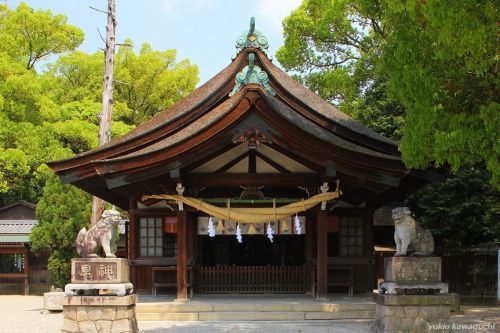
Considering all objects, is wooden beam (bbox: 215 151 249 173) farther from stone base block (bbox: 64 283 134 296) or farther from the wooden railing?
stone base block (bbox: 64 283 134 296)

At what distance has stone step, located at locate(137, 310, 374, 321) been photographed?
12.6m

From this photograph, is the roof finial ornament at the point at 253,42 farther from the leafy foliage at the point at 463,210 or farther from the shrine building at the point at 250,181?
the leafy foliage at the point at 463,210

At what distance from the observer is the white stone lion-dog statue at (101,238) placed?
36.3ft

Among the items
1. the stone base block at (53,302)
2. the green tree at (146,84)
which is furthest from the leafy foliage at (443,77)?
the green tree at (146,84)

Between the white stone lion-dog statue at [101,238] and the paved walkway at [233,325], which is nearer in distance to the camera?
the white stone lion-dog statue at [101,238]

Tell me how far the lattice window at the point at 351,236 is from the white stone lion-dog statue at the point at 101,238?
6.53m

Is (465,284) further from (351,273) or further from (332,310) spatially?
(332,310)

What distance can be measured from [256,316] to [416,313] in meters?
3.37

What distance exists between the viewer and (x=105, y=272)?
10875 millimetres

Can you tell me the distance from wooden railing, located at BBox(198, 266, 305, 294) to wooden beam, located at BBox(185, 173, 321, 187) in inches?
96.6

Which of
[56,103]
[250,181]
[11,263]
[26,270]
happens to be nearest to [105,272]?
[250,181]

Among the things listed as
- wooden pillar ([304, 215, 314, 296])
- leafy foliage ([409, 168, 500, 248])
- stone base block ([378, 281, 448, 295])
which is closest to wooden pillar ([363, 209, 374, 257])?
wooden pillar ([304, 215, 314, 296])
